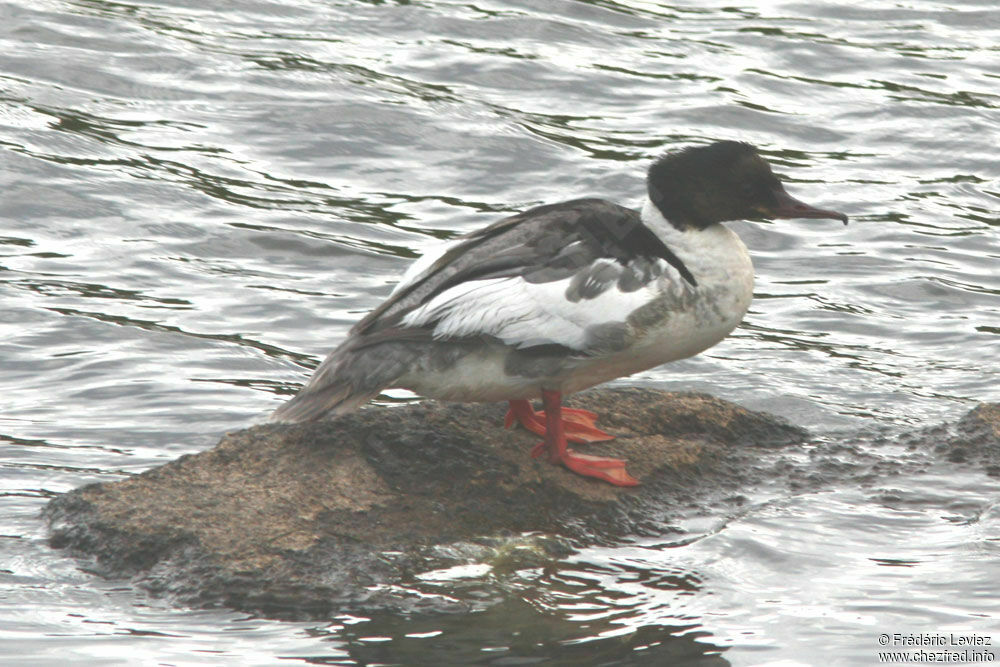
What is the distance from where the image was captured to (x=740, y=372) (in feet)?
24.9

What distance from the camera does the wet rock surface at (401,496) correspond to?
4.77 metres

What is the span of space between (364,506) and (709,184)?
1.83 metres

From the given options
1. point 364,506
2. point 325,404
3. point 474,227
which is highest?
point 325,404

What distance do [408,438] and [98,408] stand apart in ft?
7.06

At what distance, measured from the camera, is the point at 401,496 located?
5180 mm

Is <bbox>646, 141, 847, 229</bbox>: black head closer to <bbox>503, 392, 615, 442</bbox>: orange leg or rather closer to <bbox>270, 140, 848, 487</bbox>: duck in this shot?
<bbox>270, 140, 848, 487</bbox>: duck

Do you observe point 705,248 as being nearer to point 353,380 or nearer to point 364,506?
point 353,380

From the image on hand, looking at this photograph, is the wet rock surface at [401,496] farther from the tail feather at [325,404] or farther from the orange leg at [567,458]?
the tail feather at [325,404]

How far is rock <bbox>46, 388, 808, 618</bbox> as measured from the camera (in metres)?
4.75

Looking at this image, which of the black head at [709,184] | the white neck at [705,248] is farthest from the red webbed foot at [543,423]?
the black head at [709,184]

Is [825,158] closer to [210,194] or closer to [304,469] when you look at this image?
[210,194]

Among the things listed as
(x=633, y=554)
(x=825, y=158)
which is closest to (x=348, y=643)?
(x=633, y=554)

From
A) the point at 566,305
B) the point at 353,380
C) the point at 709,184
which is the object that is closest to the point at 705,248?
the point at 709,184

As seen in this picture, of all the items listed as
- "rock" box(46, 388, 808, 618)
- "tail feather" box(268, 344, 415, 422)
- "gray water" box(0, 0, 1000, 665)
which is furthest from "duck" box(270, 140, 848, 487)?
"gray water" box(0, 0, 1000, 665)
